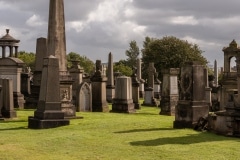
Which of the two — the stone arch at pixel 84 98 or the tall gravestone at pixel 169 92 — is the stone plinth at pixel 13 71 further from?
the tall gravestone at pixel 169 92

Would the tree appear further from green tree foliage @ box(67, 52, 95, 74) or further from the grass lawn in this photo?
the grass lawn

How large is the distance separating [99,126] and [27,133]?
8.92 ft

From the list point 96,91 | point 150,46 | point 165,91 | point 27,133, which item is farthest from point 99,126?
point 150,46

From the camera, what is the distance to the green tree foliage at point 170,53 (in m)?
67.0

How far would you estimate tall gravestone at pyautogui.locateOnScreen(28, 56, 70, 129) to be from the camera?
1571 centimetres

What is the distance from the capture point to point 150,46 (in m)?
70.1

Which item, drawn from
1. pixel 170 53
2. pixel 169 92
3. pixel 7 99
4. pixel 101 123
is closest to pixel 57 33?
pixel 7 99

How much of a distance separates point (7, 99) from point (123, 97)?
26.8 feet

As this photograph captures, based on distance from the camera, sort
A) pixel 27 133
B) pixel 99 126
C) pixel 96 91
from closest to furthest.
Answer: pixel 27 133, pixel 99 126, pixel 96 91

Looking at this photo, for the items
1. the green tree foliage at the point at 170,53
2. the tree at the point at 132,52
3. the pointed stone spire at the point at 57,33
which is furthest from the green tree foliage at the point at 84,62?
the pointed stone spire at the point at 57,33

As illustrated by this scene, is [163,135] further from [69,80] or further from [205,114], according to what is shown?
[69,80]

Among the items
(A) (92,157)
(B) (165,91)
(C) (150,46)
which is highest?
(C) (150,46)

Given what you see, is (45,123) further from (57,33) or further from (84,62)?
(84,62)

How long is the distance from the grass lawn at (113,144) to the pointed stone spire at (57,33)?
15.0 ft
